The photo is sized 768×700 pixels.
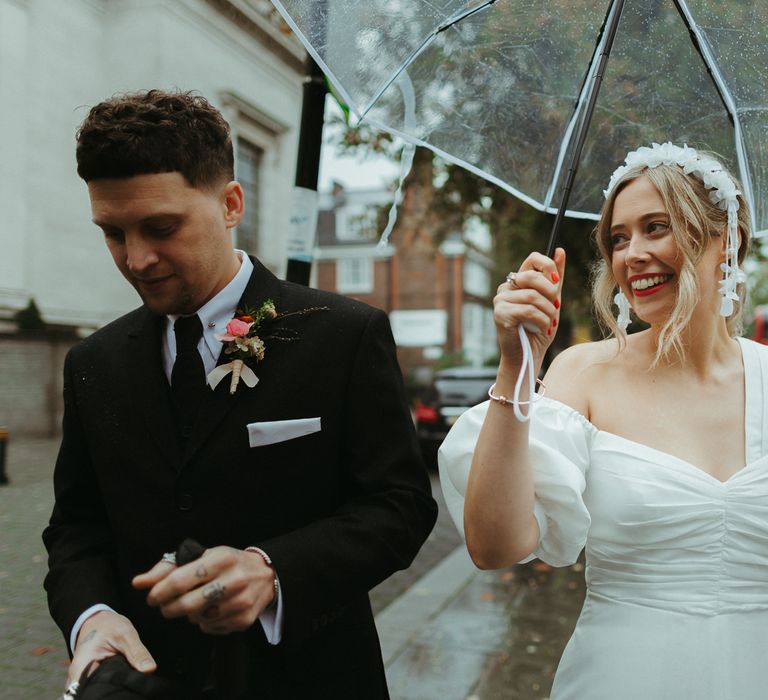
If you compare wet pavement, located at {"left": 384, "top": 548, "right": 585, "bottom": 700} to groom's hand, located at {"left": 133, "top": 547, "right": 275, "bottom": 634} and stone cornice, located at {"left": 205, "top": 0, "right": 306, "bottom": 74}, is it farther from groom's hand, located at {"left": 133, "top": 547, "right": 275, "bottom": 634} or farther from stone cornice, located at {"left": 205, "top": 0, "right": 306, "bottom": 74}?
stone cornice, located at {"left": 205, "top": 0, "right": 306, "bottom": 74}

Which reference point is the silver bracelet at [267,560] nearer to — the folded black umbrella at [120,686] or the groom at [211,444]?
the groom at [211,444]

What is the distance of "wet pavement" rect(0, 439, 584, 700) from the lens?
3.01m

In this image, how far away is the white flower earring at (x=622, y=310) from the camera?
7.47 ft

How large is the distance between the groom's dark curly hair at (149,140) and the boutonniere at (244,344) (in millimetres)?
320

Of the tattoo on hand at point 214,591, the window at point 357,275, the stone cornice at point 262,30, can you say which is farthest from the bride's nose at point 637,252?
the window at point 357,275

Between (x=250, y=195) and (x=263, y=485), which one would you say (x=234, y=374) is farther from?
(x=250, y=195)

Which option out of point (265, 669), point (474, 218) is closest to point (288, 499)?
point (265, 669)

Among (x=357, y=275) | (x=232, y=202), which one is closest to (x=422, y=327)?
(x=357, y=275)

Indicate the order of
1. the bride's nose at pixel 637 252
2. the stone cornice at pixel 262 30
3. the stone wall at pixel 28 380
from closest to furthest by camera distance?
1. the bride's nose at pixel 637 252
2. the stone wall at pixel 28 380
3. the stone cornice at pixel 262 30

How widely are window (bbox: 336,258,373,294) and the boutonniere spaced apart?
39.4 meters

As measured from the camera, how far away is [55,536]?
188 cm

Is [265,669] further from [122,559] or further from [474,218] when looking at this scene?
[474,218]

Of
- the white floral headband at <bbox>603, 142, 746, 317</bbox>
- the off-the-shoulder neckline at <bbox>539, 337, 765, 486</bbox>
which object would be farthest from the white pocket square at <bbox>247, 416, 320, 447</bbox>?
the white floral headband at <bbox>603, 142, 746, 317</bbox>

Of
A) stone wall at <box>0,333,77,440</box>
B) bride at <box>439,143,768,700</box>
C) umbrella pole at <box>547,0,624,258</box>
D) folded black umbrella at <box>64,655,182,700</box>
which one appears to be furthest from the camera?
stone wall at <box>0,333,77,440</box>
